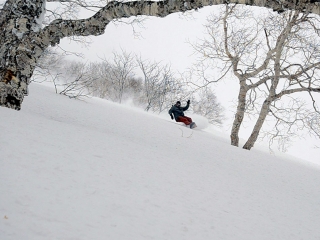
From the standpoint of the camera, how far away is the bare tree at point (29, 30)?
2635mm

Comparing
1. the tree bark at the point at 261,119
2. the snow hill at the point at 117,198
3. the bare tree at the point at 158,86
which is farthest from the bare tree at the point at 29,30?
the bare tree at the point at 158,86

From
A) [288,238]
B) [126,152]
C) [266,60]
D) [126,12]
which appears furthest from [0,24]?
[266,60]

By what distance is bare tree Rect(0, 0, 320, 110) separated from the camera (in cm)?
263

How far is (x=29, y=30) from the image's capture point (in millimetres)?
2857

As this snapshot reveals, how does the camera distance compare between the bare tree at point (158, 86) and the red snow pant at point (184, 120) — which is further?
the bare tree at point (158, 86)

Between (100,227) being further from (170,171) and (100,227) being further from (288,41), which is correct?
(288,41)

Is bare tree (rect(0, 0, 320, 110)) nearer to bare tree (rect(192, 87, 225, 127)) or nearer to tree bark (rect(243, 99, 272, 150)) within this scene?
tree bark (rect(243, 99, 272, 150))

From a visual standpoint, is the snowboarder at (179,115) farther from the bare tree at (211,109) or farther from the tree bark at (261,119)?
the bare tree at (211,109)

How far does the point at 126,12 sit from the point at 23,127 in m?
1.87

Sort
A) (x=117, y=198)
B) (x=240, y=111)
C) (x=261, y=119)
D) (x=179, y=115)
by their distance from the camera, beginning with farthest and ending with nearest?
(x=179, y=115)
(x=240, y=111)
(x=261, y=119)
(x=117, y=198)

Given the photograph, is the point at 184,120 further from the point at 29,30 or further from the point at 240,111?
the point at 29,30

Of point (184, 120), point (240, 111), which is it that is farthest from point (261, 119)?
point (184, 120)

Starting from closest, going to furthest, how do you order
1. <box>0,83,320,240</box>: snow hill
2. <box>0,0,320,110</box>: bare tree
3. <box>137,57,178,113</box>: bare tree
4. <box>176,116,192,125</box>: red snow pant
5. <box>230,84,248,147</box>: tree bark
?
<box>0,83,320,240</box>: snow hill → <box>0,0,320,110</box>: bare tree → <box>230,84,248,147</box>: tree bark → <box>176,116,192,125</box>: red snow pant → <box>137,57,178,113</box>: bare tree

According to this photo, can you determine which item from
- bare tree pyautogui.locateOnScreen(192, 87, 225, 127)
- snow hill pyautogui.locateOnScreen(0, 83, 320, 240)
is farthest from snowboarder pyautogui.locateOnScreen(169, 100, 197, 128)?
bare tree pyautogui.locateOnScreen(192, 87, 225, 127)
